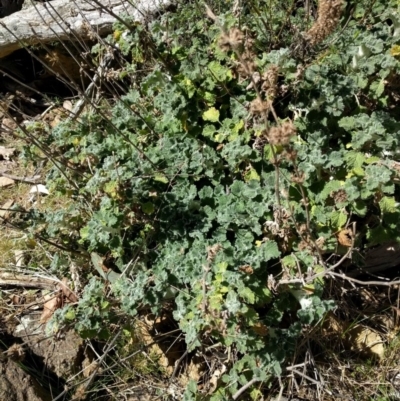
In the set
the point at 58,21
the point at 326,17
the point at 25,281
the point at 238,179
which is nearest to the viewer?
the point at 326,17

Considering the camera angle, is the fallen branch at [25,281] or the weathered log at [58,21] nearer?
the fallen branch at [25,281]

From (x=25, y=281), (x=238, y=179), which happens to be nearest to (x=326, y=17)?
(x=238, y=179)

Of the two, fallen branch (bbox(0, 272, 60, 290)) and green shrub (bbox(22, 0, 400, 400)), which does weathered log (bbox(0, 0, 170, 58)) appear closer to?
green shrub (bbox(22, 0, 400, 400))

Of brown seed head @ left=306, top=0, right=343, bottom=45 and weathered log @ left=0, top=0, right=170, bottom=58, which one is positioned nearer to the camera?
brown seed head @ left=306, top=0, right=343, bottom=45

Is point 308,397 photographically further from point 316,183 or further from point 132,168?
point 132,168

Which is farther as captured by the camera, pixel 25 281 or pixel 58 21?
pixel 58 21

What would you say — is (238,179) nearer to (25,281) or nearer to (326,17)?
Result: (326,17)

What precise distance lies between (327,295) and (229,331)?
2.24 ft

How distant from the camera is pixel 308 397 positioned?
2.56 m

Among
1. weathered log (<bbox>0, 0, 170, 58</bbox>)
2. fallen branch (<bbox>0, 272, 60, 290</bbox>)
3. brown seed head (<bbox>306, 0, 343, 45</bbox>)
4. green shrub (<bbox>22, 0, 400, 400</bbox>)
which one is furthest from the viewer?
weathered log (<bbox>0, 0, 170, 58</bbox>)

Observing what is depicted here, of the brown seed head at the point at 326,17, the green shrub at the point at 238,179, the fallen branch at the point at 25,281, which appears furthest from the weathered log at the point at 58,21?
the brown seed head at the point at 326,17

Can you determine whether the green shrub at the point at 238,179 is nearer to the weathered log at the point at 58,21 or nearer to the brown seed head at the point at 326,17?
the brown seed head at the point at 326,17

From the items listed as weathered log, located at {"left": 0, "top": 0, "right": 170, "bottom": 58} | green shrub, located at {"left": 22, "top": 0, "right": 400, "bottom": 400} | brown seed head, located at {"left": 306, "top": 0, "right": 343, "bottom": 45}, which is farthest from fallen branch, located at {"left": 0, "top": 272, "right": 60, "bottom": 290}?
brown seed head, located at {"left": 306, "top": 0, "right": 343, "bottom": 45}

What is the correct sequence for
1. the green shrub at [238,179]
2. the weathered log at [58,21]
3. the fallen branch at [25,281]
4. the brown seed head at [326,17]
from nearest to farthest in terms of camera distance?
the brown seed head at [326,17]
the green shrub at [238,179]
the fallen branch at [25,281]
the weathered log at [58,21]
